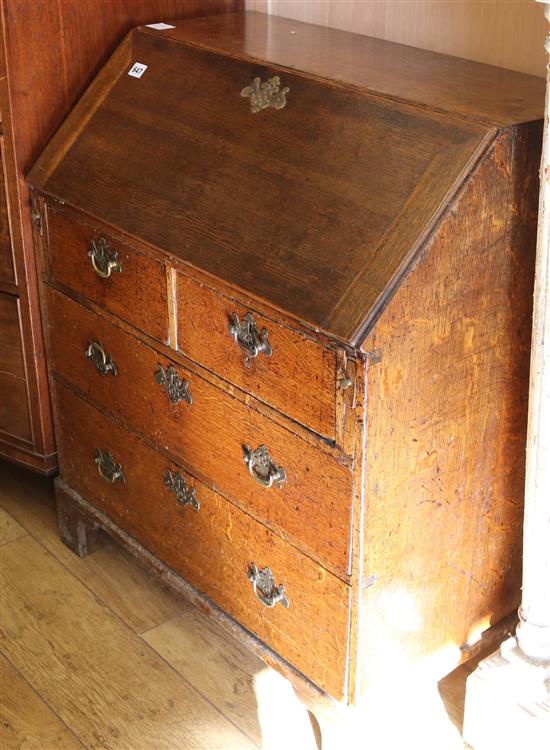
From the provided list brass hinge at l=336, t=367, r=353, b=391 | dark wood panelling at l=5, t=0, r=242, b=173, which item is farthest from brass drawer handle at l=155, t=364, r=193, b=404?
dark wood panelling at l=5, t=0, r=242, b=173

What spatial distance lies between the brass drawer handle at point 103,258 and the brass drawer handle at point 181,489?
0.41m

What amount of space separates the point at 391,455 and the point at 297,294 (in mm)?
288

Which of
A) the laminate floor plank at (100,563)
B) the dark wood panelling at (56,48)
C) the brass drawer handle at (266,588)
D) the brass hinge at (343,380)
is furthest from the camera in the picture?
the laminate floor plank at (100,563)

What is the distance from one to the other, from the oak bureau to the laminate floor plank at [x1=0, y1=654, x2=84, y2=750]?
1.16 feet

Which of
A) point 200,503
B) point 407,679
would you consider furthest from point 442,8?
point 407,679

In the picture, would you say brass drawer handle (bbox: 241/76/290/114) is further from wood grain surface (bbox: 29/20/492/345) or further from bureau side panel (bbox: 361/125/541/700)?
bureau side panel (bbox: 361/125/541/700)

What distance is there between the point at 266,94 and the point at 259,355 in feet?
1.58

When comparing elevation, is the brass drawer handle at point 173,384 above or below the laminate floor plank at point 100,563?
above

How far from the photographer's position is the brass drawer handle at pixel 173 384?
6.45ft

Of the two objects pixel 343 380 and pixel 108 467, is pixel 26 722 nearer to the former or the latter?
pixel 108 467

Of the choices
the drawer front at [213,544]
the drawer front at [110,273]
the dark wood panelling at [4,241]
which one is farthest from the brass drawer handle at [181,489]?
the dark wood panelling at [4,241]

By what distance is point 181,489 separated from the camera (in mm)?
2076

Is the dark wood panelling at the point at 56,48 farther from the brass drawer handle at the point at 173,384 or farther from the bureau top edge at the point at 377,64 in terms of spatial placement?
the brass drawer handle at the point at 173,384

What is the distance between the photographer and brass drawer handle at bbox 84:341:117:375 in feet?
7.11
